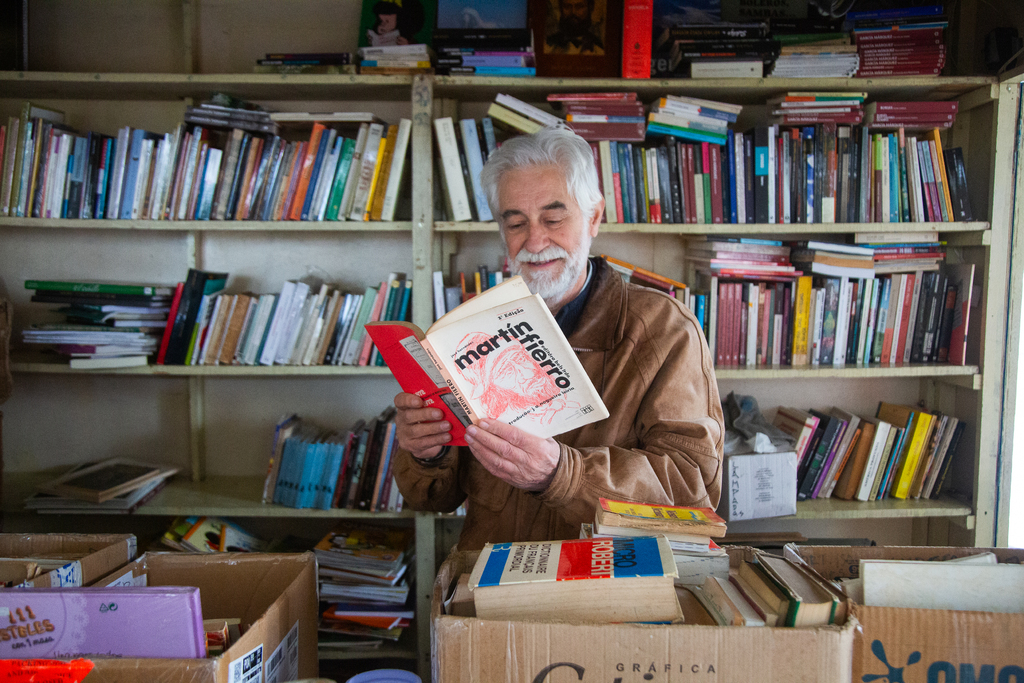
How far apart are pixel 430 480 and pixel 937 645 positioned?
3.06 feet

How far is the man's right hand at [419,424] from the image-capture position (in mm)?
1149

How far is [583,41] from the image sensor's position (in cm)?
215

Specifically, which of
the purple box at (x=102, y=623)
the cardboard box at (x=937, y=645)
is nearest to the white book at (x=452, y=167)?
the purple box at (x=102, y=623)

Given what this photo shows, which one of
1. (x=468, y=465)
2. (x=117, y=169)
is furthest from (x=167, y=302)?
(x=468, y=465)

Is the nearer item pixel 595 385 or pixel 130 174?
pixel 595 385

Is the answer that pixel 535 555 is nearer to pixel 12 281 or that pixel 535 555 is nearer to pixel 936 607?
pixel 936 607

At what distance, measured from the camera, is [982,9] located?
2246mm

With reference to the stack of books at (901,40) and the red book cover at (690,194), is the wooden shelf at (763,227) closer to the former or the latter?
the red book cover at (690,194)

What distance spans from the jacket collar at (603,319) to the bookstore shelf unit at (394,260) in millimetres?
657

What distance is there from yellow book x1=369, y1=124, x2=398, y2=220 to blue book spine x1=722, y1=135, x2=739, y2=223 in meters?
1.10

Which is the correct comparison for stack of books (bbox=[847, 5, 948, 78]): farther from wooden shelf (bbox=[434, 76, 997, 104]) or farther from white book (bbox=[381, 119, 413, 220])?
white book (bbox=[381, 119, 413, 220])

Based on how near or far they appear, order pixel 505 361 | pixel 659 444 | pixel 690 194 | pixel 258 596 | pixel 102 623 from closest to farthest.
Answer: pixel 102 623
pixel 505 361
pixel 258 596
pixel 659 444
pixel 690 194

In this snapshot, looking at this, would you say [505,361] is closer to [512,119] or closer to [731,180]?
[512,119]

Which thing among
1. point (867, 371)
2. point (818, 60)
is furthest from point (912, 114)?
point (867, 371)
